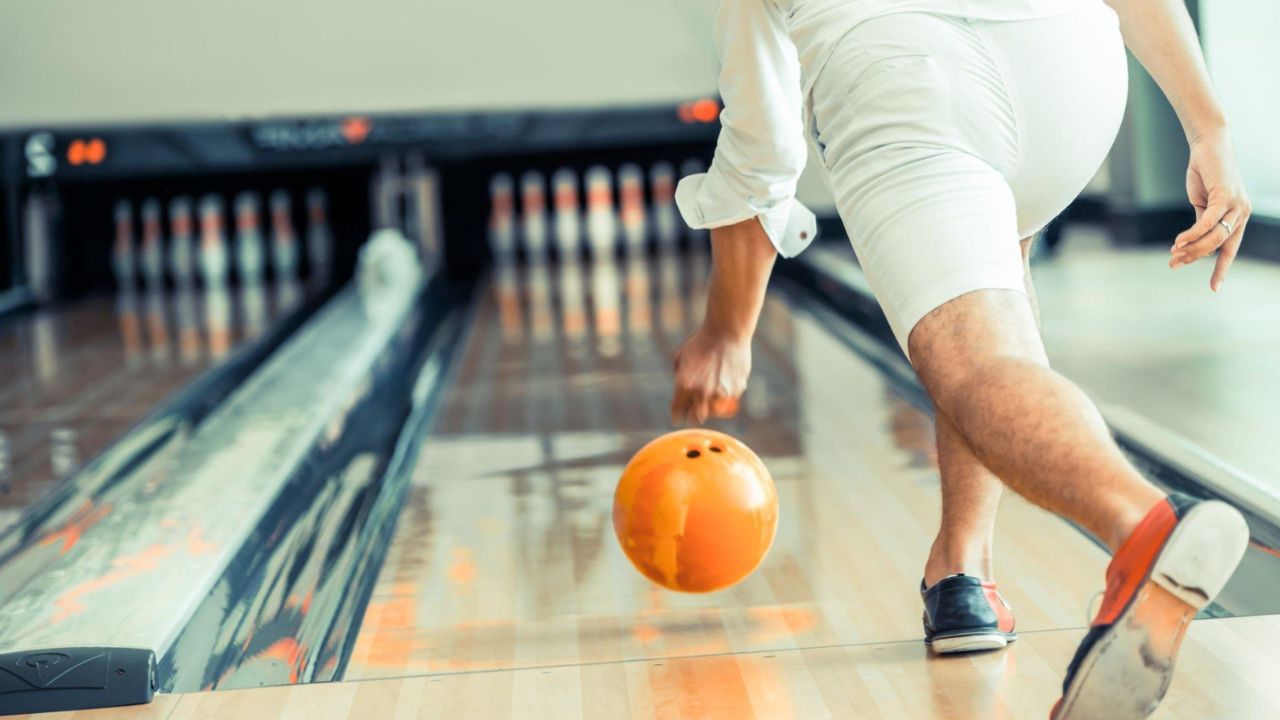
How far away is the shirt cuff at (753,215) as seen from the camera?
1519mm

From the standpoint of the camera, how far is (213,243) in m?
6.09

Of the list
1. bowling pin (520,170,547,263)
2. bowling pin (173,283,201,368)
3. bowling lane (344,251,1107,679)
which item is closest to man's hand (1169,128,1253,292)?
bowling lane (344,251,1107,679)

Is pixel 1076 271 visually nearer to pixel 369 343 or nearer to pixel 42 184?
pixel 369 343

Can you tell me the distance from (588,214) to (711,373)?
4.93m

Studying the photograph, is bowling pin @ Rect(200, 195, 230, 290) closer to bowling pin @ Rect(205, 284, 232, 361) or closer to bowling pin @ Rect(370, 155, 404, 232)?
bowling pin @ Rect(205, 284, 232, 361)

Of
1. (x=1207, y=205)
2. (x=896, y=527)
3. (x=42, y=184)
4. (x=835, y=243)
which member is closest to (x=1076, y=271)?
(x=835, y=243)

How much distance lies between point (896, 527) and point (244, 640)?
880 mm

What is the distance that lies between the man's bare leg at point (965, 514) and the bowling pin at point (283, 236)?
4761mm

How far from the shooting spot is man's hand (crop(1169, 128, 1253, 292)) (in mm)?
1180

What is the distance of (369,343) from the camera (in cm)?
376

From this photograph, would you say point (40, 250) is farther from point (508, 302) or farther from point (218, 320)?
point (508, 302)

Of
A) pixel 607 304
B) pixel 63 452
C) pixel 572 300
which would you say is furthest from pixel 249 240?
pixel 63 452

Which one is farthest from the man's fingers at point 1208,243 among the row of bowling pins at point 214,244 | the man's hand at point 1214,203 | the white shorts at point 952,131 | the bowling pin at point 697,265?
the row of bowling pins at point 214,244

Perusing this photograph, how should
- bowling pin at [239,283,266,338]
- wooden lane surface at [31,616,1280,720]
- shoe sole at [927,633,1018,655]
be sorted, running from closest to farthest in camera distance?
wooden lane surface at [31,616,1280,720], shoe sole at [927,633,1018,655], bowling pin at [239,283,266,338]
